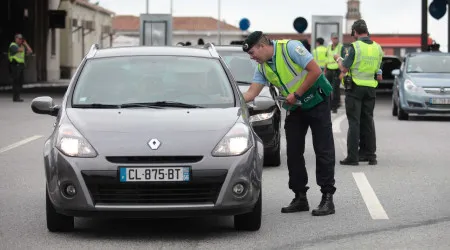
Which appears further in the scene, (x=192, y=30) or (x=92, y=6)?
(x=192, y=30)

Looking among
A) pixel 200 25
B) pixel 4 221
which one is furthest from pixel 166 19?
pixel 200 25

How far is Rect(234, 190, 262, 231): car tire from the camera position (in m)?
8.38

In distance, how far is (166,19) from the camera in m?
44.1

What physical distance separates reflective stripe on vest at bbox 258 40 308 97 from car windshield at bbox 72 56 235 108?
1.31ft

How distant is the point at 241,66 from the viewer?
14.6 m

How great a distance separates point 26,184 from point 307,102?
3.58m

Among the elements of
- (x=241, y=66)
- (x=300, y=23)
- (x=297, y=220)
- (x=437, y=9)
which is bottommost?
(x=297, y=220)

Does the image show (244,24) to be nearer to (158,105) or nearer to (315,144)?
(315,144)

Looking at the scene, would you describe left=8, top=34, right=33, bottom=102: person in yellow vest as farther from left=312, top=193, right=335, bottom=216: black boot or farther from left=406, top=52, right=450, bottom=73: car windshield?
left=312, top=193, right=335, bottom=216: black boot

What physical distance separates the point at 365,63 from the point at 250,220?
574cm

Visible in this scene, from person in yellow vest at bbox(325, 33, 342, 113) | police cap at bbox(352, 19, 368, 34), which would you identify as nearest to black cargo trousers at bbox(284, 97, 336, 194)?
police cap at bbox(352, 19, 368, 34)

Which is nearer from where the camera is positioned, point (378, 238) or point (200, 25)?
point (378, 238)

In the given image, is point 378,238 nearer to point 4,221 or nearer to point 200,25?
point 4,221

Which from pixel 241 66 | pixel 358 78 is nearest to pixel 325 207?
pixel 358 78
